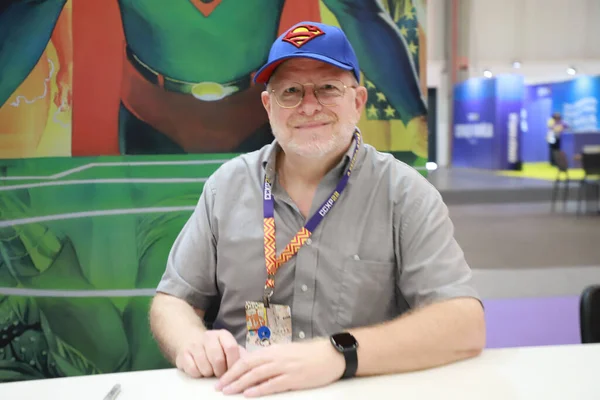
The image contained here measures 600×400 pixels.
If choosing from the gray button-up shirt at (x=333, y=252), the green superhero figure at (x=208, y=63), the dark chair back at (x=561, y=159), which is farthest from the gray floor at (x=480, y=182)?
the gray button-up shirt at (x=333, y=252)

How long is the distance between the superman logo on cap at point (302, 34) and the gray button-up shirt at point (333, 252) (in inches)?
15.0

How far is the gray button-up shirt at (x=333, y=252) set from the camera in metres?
1.60

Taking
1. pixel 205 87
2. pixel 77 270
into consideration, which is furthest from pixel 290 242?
pixel 77 270

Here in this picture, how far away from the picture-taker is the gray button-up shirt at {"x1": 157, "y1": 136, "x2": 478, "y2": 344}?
1.60 metres

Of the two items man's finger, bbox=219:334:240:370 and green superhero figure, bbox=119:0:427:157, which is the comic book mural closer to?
green superhero figure, bbox=119:0:427:157

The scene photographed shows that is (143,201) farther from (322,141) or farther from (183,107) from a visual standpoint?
(322,141)

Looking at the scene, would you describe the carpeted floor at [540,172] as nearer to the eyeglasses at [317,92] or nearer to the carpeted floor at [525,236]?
the carpeted floor at [525,236]

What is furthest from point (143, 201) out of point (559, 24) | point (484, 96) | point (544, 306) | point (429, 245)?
point (559, 24)

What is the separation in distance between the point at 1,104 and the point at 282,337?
1684 millimetres

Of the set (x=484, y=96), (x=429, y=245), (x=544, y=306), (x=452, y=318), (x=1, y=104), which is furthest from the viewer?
(x=484, y=96)

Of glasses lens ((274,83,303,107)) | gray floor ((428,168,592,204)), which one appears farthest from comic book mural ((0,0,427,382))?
gray floor ((428,168,592,204))

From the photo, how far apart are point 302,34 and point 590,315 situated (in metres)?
1.27

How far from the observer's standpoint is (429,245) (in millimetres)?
1530

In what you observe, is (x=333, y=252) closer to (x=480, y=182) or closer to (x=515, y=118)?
(x=480, y=182)
